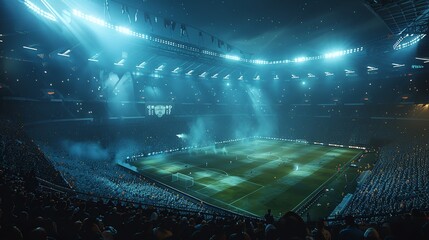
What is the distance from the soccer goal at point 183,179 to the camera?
3091 cm

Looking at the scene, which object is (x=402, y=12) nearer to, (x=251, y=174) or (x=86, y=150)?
(x=251, y=174)

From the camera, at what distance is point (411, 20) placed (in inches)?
761

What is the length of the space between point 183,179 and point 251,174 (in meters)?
9.89

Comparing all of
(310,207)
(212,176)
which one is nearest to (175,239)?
(310,207)

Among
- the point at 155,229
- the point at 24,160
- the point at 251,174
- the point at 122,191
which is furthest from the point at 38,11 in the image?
the point at 251,174

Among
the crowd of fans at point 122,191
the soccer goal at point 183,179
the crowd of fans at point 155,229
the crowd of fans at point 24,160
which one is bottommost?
the soccer goal at point 183,179

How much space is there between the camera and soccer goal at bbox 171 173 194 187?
101 ft

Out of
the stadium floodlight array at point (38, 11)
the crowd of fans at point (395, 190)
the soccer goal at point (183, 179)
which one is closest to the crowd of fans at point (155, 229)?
the crowd of fans at point (395, 190)

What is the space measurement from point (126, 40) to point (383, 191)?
45.3m

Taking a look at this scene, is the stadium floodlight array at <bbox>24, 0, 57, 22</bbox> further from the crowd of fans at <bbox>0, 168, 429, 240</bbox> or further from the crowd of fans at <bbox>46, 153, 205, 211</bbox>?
the crowd of fans at <bbox>0, 168, 429, 240</bbox>

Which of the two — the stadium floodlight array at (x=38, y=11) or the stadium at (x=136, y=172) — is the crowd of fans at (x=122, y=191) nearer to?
the stadium at (x=136, y=172)

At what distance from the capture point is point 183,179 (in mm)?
32500

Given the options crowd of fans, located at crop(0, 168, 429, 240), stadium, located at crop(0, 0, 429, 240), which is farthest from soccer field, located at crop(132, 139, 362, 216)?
crowd of fans, located at crop(0, 168, 429, 240)

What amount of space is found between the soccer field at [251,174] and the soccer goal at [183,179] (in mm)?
448
